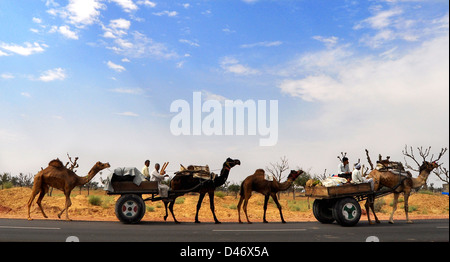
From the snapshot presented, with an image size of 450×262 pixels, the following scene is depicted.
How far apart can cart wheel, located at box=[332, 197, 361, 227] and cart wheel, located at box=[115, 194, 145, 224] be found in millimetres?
6940

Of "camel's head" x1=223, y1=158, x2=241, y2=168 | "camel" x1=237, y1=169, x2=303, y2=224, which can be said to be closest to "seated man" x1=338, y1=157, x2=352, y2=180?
"camel" x1=237, y1=169, x2=303, y2=224

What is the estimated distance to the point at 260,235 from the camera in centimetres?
1118

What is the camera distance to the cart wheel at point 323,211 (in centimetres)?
1470

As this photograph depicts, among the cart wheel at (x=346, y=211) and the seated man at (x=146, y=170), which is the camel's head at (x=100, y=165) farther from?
the cart wheel at (x=346, y=211)

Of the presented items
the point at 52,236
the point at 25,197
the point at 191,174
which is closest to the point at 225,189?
the point at 25,197

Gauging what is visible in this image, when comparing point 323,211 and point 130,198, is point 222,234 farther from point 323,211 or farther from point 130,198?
point 323,211

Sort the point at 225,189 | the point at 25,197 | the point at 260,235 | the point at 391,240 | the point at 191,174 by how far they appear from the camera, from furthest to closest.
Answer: the point at 225,189 < the point at 25,197 < the point at 191,174 < the point at 260,235 < the point at 391,240

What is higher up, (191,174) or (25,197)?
(191,174)

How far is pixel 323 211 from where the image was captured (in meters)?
14.8

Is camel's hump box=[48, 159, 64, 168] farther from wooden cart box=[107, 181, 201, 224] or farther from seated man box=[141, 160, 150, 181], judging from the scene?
seated man box=[141, 160, 150, 181]

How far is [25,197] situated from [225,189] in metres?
40.1

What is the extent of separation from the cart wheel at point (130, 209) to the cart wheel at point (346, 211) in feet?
22.8
